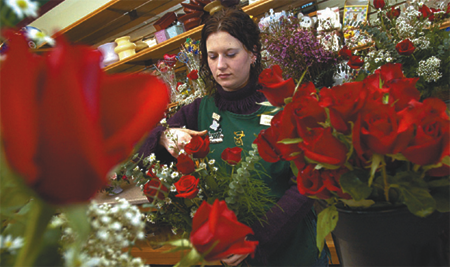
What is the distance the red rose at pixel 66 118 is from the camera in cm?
12

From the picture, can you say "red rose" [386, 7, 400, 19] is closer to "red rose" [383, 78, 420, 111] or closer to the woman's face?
the woman's face

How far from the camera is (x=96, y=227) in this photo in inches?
7.9

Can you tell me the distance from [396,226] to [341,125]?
0.14 meters

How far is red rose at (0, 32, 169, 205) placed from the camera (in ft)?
0.41

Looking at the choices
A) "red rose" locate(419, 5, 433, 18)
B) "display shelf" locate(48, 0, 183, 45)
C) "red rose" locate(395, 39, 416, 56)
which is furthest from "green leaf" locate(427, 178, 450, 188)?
"display shelf" locate(48, 0, 183, 45)

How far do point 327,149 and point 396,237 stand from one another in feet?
0.46

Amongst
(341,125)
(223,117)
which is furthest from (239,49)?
(341,125)

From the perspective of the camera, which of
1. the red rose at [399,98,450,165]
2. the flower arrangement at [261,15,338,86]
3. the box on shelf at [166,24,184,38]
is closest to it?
the red rose at [399,98,450,165]

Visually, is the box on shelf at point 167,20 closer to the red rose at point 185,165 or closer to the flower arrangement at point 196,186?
the flower arrangement at point 196,186

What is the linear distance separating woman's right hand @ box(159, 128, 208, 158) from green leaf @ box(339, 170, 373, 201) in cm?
39

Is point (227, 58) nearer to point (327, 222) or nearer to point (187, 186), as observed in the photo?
point (187, 186)

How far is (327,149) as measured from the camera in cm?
31

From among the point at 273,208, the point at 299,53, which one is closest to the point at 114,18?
the point at 299,53

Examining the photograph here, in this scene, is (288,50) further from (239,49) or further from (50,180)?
(50,180)
